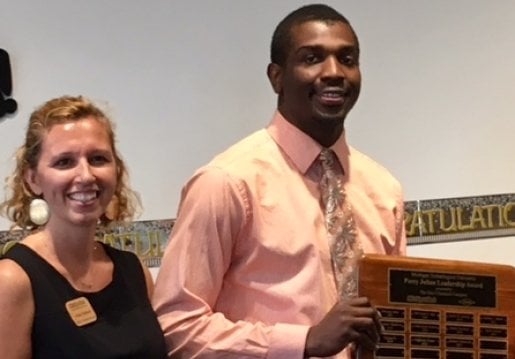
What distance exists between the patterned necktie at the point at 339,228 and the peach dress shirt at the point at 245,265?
14mm

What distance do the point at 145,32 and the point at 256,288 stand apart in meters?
1.04

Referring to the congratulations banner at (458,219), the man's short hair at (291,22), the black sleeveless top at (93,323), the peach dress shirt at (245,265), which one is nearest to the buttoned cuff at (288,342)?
the peach dress shirt at (245,265)

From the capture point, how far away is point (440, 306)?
4.71 feet

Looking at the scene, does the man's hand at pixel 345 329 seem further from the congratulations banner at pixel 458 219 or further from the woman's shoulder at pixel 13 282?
the congratulations banner at pixel 458 219

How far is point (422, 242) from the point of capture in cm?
227

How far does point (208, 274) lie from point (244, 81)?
0.97 metres

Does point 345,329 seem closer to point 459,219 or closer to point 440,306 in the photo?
point 440,306

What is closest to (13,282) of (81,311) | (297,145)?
(81,311)

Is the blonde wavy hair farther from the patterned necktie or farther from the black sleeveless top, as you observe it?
the patterned necktie

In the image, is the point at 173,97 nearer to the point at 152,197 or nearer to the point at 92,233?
the point at 152,197

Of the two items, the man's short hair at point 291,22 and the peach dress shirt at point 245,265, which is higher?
the man's short hair at point 291,22

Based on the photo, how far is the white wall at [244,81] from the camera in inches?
86.5

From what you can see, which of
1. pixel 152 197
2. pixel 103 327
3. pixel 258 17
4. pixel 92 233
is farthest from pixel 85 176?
pixel 258 17

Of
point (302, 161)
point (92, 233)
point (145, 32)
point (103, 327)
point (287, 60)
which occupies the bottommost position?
point (103, 327)
